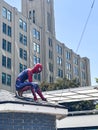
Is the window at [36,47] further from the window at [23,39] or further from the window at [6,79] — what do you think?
the window at [6,79]

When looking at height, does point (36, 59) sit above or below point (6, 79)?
above

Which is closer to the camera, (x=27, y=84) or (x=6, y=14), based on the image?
(x=27, y=84)

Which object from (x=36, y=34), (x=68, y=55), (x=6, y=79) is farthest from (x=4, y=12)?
(x=68, y=55)

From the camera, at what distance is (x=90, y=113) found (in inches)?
922

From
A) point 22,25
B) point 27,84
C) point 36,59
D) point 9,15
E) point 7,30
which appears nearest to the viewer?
point 27,84

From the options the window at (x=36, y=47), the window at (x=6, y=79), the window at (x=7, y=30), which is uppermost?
the window at (x=7, y=30)

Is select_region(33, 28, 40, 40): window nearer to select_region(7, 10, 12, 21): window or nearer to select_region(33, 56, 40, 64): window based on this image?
select_region(33, 56, 40, 64): window

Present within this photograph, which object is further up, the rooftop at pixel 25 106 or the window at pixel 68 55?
the window at pixel 68 55

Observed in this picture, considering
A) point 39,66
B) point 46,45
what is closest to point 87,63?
point 46,45

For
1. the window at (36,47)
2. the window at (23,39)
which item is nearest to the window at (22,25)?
the window at (23,39)

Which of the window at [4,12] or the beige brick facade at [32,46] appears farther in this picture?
the window at [4,12]

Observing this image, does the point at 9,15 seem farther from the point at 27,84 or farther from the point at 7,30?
the point at 27,84

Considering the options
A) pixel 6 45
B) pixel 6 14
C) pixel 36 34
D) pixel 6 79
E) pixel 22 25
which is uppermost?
pixel 6 14

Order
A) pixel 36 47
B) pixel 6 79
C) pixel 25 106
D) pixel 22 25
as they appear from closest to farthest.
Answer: pixel 25 106
pixel 6 79
pixel 22 25
pixel 36 47
